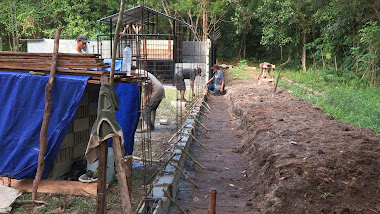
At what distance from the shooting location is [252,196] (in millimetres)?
5988

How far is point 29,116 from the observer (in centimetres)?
542

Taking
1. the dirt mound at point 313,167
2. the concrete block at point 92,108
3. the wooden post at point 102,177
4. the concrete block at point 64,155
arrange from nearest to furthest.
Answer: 1. the wooden post at point 102,177
2. the dirt mound at point 313,167
3. the concrete block at point 64,155
4. the concrete block at point 92,108

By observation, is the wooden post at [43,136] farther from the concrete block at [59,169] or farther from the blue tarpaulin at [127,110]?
the blue tarpaulin at [127,110]

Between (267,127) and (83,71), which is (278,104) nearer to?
(267,127)

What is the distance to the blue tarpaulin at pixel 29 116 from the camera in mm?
5324

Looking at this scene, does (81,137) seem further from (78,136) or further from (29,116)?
(29,116)

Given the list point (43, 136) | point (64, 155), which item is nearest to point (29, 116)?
point (43, 136)

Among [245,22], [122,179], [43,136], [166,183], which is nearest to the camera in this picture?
[122,179]

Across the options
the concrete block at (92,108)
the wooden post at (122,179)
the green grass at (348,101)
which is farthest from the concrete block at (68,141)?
the green grass at (348,101)

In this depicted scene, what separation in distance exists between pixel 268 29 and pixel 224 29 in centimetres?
975

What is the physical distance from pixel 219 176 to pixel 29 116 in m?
3.42

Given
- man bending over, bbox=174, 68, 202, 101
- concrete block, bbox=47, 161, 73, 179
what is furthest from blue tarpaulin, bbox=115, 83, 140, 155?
man bending over, bbox=174, 68, 202, 101

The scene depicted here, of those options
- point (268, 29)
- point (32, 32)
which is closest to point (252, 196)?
point (268, 29)

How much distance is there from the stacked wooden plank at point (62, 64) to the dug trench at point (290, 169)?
213 centimetres
